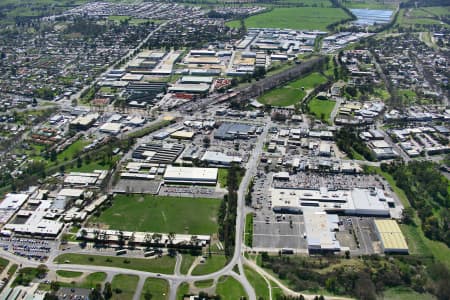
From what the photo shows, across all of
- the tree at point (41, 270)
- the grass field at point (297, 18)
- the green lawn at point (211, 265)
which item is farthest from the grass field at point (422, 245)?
the grass field at point (297, 18)

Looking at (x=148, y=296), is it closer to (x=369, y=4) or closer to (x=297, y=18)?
(x=297, y=18)

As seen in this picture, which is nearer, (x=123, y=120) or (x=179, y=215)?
(x=179, y=215)

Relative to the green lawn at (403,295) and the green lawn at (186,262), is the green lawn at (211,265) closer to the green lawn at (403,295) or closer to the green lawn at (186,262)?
the green lawn at (186,262)

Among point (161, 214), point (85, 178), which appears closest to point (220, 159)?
point (161, 214)

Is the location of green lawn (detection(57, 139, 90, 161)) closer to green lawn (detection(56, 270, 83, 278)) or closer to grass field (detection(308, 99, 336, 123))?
green lawn (detection(56, 270, 83, 278))

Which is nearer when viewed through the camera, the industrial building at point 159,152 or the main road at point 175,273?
the main road at point 175,273

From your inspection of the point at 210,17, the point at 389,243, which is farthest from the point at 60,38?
the point at 389,243

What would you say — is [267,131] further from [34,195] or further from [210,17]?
[210,17]
